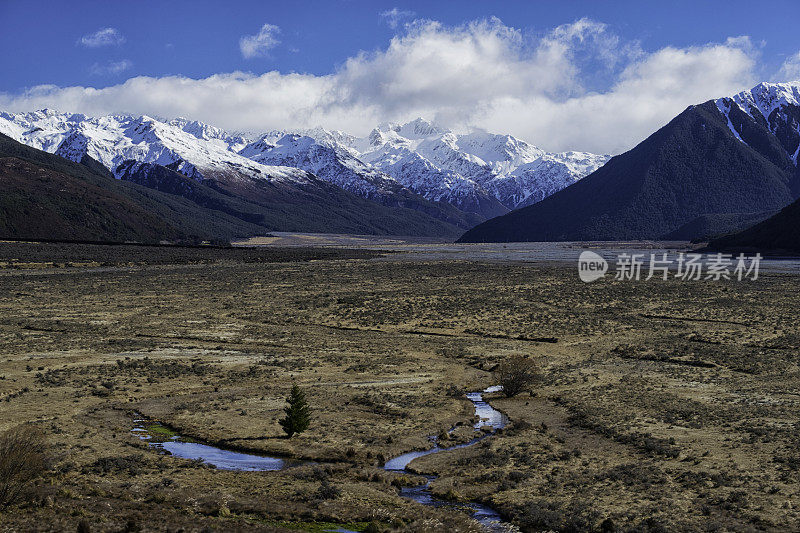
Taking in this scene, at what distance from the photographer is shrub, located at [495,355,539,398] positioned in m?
35.8

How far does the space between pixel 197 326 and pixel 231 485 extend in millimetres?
38676

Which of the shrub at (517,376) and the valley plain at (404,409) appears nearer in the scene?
the valley plain at (404,409)

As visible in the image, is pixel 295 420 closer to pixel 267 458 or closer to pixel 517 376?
pixel 267 458

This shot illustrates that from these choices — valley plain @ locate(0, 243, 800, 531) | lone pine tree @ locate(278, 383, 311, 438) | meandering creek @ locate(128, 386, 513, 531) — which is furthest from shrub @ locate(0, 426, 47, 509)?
lone pine tree @ locate(278, 383, 311, 438)

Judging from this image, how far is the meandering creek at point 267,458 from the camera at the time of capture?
21.0 m

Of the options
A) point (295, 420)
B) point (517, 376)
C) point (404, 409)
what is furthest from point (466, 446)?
point (517, 376)

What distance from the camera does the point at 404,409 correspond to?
1280 inches

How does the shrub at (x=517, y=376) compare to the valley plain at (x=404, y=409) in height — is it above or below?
above

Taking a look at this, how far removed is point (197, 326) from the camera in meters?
59.1

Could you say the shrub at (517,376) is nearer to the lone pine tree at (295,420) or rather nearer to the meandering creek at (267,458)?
the meandering creek at (267,458)

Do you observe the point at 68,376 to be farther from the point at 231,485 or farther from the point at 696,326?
the point at 696,326

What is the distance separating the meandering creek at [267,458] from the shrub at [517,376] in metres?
4.37

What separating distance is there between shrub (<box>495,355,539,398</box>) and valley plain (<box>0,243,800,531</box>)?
0.94 metres

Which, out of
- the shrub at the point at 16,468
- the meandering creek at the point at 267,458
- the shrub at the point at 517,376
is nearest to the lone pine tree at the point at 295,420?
the meandering creek at the point at 267,458
